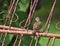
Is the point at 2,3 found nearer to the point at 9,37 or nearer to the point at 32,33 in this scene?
the point at 9,37

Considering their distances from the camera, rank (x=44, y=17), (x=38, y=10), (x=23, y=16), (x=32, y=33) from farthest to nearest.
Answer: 1. (x=38, y=10)
2. (x=44, y=17)
3. (x=23, y=16)
4. (x=32, y=33)

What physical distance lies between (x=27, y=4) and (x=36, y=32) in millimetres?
1267

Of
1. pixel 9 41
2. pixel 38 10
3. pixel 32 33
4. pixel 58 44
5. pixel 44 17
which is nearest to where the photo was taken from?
pixel 32 33

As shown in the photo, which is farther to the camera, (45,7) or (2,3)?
(45,7)

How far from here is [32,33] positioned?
2.71 ft

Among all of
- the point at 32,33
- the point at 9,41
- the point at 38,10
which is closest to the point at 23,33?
the point at 32,33

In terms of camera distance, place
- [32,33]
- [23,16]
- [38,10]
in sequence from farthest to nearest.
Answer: [38,10] → [23,16] → [32,33]

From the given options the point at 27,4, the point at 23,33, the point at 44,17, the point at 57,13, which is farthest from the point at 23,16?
the point at 57,13

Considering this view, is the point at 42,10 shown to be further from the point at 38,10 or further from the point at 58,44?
the point at 58,44

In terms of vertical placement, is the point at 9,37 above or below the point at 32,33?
below

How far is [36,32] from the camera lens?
833 mm

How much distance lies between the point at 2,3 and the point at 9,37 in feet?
0.84

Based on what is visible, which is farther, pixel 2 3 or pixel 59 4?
pixel 59 4

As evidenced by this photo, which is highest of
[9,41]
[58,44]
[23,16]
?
[23,16]
